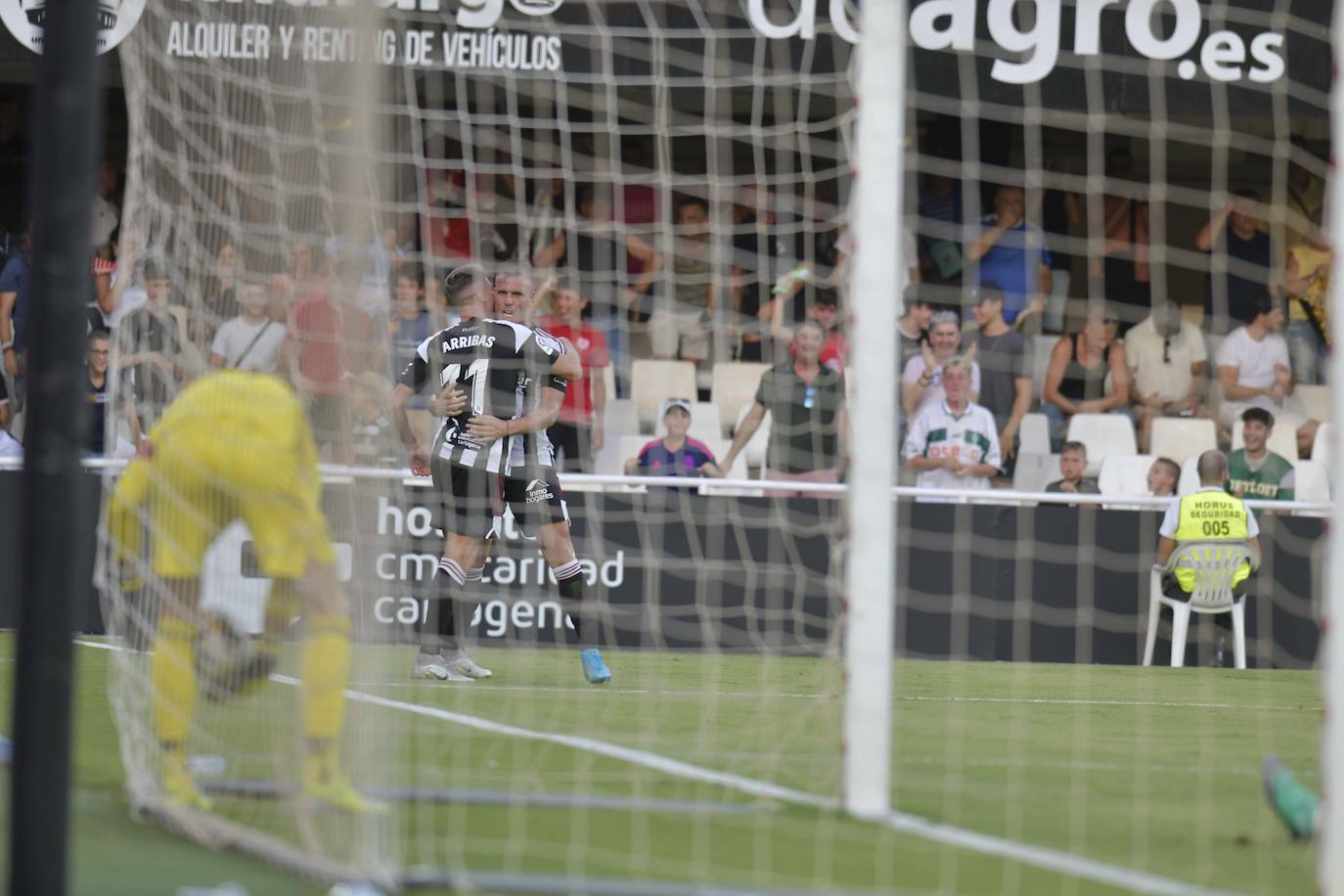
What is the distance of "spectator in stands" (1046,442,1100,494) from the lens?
1330 cm

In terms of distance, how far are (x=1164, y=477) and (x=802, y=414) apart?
2738mm

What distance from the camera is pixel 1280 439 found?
14172mm

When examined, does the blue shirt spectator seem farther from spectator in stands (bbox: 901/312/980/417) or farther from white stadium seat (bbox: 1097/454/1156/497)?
white stadium seat (bbox: 1097/454/1156/497)

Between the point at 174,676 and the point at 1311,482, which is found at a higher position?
the point at 1311,482

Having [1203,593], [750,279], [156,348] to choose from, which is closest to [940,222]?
[750,279]

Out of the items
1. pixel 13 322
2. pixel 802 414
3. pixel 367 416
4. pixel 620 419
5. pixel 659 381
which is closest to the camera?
pixel 367 416

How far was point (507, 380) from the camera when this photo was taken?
31.0 ft

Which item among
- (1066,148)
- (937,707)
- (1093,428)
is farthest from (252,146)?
(1066,148)

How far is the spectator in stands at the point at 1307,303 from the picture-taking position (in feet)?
48.1

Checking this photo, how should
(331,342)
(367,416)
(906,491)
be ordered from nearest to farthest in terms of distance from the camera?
(331,342)
(367,416)
(906,491)

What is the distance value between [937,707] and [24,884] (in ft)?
19.9

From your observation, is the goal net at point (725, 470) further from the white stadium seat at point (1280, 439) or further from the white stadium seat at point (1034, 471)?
the white stadium seat at point (1280, 439)

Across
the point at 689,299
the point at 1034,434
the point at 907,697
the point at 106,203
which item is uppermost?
the point at 106,203

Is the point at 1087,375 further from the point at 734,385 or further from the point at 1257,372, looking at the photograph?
the point at 734,385
